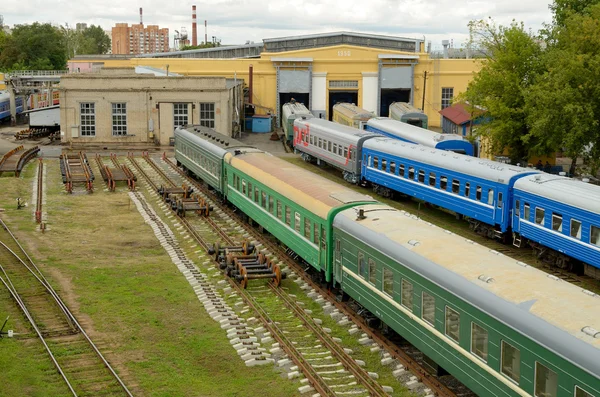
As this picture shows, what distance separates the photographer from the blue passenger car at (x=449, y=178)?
88.0 feet

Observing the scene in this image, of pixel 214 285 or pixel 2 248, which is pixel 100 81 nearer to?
pixel 2 248

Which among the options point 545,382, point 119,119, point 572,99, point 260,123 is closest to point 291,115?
point 260,123

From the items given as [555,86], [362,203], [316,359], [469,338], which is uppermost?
[555,86]

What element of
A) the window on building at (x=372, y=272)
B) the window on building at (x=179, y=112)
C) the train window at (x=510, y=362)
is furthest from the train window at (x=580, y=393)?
the window on building at (x=179, y=112)

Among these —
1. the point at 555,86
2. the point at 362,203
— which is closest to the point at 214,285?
the point at 362,203

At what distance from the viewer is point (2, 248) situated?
26.6 metres

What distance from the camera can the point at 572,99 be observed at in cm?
3512

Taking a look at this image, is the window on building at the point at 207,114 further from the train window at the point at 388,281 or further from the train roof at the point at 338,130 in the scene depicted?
the train window at the point at 388,281

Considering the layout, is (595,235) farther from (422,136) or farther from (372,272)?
(422,136)

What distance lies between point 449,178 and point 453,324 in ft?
55.6

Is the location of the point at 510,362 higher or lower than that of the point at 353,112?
lower

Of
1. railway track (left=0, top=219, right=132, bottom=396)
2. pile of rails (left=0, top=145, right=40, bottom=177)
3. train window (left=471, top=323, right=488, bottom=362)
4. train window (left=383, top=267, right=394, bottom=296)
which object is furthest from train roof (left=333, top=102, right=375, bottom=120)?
train window (left=471, top=323, right=488, bottom=362)

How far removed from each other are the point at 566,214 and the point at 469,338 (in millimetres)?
10986

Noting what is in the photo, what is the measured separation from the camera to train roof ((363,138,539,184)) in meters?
26.9
